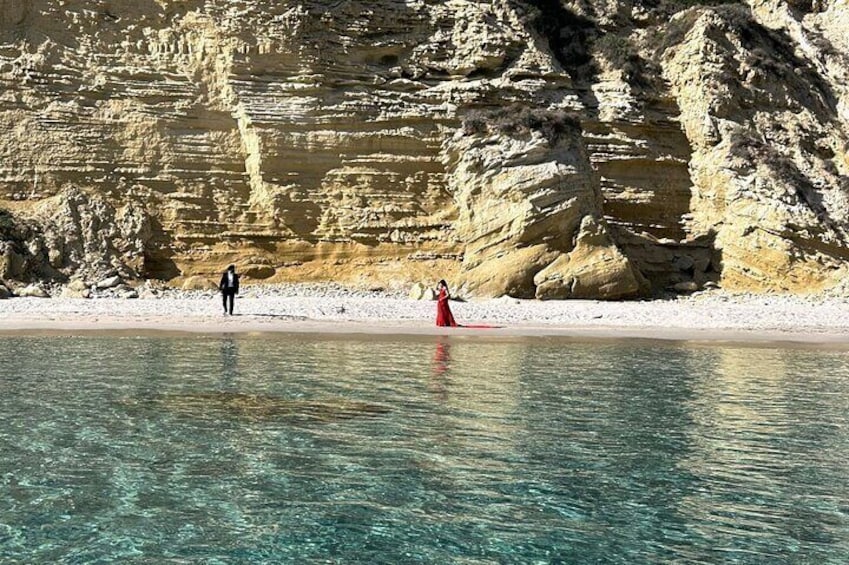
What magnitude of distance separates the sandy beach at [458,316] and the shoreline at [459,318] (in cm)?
2

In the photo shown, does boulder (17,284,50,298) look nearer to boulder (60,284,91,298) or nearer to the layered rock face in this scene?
boulder (60,284,91,298)

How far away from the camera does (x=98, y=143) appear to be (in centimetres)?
2283

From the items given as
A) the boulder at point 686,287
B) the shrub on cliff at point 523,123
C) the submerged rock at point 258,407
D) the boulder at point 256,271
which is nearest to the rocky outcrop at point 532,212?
the shrub on cliff at point 523,123

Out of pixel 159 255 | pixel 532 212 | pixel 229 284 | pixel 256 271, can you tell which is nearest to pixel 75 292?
pixel 159 255

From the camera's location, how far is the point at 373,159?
2358 centimetres

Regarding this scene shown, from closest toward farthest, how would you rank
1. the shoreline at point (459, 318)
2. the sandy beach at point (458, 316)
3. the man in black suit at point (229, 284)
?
the shoreline at point (459, 318) → the sandy beach at point (458, 316) → the man in black suit at point (229, 284)

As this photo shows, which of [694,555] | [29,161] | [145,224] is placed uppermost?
[29,161]

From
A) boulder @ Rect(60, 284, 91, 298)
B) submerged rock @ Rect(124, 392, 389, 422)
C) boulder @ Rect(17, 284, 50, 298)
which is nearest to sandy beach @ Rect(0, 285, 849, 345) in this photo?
boulder @ Rect(60, 284, 91, 298)

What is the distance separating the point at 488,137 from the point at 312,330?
942 centimetres

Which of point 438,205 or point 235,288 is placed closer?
point 235,288

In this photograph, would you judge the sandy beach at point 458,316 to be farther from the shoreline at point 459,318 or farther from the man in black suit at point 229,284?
the man in black suit at point 229,284

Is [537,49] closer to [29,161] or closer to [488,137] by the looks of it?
[488,137]

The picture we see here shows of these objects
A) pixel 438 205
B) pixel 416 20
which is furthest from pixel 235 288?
pixel 416 20

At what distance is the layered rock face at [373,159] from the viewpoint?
21891mm
